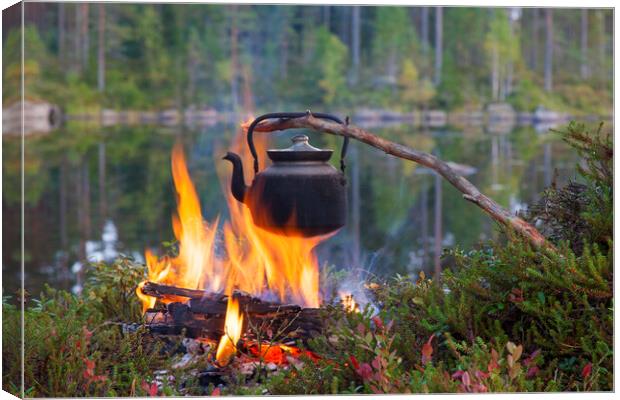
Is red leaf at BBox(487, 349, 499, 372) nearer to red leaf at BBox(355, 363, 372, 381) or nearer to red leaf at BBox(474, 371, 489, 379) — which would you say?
red leaf at BBox(474, 371, 489, 379)

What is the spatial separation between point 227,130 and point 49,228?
139 centimetres

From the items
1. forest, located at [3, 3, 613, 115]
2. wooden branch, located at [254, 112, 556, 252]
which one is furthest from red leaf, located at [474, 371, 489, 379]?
forest, located at [3, 3, 613, 115]

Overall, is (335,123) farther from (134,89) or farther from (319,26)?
(134,89)

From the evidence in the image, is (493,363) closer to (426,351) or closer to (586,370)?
(426,351)

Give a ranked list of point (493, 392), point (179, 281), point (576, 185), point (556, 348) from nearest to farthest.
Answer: point (493, 392) < point (556, 348) < point (576, 185) < point (179, 281)

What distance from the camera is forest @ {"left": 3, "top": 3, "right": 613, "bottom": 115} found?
20.5ft

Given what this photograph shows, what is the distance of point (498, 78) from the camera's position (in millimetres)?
6473

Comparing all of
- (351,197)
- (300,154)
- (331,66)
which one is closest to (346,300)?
(300,154)

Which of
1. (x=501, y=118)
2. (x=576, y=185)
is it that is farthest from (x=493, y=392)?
(x=501, y=118)

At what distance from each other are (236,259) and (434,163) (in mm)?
1038

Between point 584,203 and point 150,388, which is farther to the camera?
point 584,203

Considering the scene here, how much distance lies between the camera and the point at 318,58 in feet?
22.5

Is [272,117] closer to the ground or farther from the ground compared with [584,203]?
farther from the ground

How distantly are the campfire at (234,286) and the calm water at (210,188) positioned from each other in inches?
29.8
